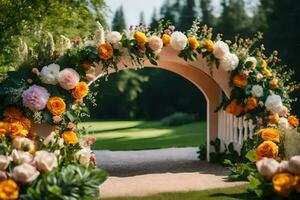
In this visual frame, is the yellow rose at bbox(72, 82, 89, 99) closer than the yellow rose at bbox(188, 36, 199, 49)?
Yes

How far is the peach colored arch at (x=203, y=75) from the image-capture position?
8.56 metres

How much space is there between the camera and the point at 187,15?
33.7 meters

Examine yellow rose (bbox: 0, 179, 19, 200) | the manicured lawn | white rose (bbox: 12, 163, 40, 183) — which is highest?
white rose (bbox: 12, 163, 40, 183)

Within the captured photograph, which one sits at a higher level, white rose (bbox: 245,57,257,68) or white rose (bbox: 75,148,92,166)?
white rose (bbox: 245,57,257,68)

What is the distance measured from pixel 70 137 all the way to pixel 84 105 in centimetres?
80

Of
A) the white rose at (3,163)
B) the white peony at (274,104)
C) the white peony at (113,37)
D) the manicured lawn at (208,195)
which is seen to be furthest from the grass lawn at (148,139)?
the white rose at (3,163)

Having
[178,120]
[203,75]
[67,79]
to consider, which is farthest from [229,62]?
[178,120]

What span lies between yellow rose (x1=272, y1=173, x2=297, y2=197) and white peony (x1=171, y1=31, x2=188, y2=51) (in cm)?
449

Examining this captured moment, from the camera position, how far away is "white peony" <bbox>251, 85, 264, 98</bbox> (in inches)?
342

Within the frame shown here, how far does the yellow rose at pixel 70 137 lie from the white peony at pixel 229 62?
3013mm

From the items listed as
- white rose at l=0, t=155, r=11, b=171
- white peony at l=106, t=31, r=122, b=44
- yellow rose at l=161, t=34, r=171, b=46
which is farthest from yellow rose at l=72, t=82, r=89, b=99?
white rose at l=0, t=155, r=11, b=171

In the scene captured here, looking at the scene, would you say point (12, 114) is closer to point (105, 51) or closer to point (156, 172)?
point (105, 51)

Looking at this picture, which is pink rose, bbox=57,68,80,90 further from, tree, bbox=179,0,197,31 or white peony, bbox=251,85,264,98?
tree, bbox=179,0,197,31

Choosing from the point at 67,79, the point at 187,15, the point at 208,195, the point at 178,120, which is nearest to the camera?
the point at 208,195
